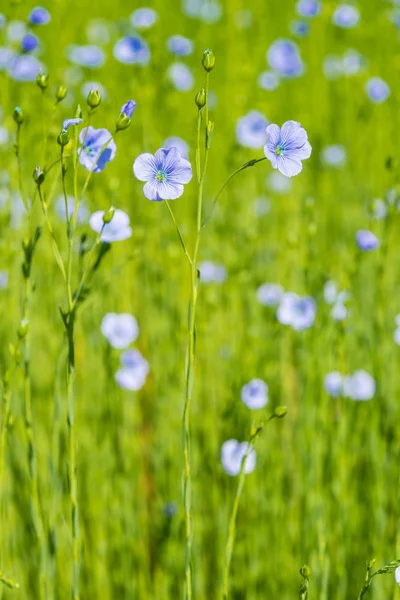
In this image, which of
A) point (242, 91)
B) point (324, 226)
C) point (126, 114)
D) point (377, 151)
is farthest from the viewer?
point (377, 151)

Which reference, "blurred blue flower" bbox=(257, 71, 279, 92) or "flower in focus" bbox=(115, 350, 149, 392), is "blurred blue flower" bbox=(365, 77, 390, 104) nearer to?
"blurred blue flower" bbox=(257, 71, 279, 92)

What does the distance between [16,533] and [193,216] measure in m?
1.69

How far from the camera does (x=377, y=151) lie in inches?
156

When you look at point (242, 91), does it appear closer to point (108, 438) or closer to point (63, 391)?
point (63, 391)

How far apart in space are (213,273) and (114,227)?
107 centimetres

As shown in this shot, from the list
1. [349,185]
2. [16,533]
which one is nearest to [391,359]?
[16,533]

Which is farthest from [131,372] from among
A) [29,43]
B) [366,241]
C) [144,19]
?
[144,19]

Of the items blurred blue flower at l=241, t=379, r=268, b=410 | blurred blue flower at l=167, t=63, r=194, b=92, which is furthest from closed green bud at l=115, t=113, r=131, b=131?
blurred blue flower at l=167, t=63, r=194, b=92

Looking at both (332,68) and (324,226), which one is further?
(332,68)

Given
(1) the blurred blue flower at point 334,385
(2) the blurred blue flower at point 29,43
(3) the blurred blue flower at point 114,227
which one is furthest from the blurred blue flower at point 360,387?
(2) the blurred blue flower at point 29,43

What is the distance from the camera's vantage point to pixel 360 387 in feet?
6.63

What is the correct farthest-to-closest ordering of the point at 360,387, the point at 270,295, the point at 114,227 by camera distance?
the point at 270,295, the point at 360,387, the point at 114,227

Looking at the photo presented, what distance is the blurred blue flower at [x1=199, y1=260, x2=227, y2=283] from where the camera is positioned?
8.39ft

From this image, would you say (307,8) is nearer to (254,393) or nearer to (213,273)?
(213,273)
